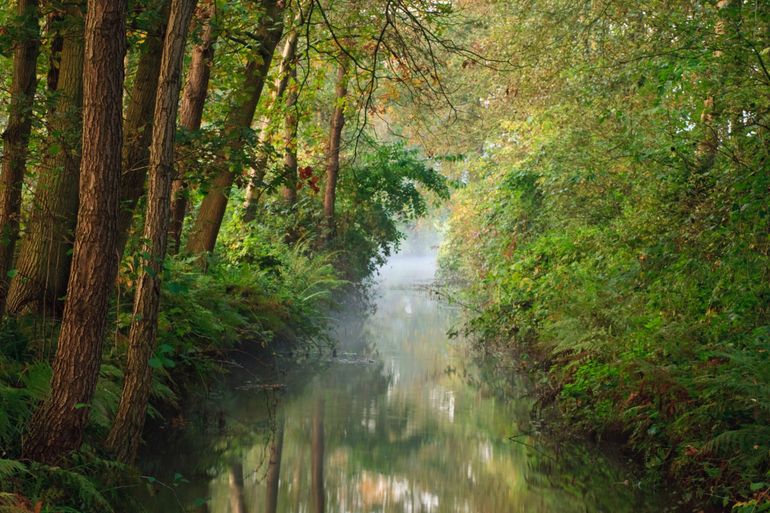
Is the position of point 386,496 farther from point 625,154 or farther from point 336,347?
point 336,347

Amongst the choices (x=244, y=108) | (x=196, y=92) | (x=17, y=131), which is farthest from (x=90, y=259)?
(x=244, y=108)

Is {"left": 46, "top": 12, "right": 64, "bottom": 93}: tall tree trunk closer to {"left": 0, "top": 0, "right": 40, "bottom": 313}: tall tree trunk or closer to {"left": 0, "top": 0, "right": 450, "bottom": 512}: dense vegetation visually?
{"left": 0, "top": 0, "right": 450, "bottom": 512}: dense vegetation

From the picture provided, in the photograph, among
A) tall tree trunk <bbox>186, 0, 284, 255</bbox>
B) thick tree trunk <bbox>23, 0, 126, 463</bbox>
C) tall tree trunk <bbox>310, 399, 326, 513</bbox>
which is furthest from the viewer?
tall tree trunk <bbox>186, 0, 284, 255</bbox>

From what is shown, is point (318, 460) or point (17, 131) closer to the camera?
point (17, 131)

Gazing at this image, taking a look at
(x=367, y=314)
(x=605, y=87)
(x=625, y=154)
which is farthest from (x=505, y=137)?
(x=625, y=154)

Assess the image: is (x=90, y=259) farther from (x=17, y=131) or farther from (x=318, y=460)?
(x=318, y=460)

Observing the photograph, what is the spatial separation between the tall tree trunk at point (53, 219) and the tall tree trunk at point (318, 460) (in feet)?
9.42

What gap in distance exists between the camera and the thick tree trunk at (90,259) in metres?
5.28

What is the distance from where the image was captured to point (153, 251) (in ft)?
19.4

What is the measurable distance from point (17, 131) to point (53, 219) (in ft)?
2.57

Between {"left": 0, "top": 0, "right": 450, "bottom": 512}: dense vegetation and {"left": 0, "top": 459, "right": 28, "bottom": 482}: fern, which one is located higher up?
{"left": 0, "top": 0, "right": 450, "bottom": 512}: dense vegetation

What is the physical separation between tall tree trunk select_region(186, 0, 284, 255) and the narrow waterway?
2158mm

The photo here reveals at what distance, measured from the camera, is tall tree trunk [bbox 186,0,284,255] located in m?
10.1

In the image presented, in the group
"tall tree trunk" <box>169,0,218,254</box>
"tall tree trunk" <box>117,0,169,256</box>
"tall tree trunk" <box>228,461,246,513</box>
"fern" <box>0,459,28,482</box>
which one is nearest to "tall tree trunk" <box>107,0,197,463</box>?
"fern" <box>0,459,28,482</box>
